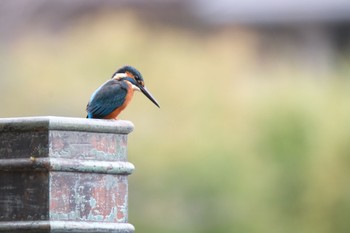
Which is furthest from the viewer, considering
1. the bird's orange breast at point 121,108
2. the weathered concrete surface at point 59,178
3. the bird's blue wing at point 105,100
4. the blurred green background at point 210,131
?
the blurred green background at point 210,131

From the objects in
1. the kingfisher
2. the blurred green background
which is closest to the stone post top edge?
the kingfisher

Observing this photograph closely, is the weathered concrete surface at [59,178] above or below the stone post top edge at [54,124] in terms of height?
below

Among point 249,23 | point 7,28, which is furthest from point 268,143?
point 249,23

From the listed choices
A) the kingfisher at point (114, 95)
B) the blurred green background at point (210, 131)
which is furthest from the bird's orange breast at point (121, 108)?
the blurred green background at point (210, 131)

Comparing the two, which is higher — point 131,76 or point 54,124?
point 131,76

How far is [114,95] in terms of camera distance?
6840mm

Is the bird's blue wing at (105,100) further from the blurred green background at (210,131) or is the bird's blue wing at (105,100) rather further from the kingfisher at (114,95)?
the blurred green background at (210,131)

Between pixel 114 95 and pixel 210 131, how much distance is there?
11.6 metres

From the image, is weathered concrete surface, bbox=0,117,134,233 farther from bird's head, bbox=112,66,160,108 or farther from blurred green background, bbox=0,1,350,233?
blurred green background, bbox=0,1,350,233

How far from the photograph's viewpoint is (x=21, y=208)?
4.86 metres

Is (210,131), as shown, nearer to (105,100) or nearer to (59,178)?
(105,100)

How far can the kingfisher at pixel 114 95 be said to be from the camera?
662 centimetres

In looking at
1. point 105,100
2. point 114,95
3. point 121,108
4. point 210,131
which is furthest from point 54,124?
point 210,131

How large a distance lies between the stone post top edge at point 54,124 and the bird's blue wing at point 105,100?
142 centimetres
